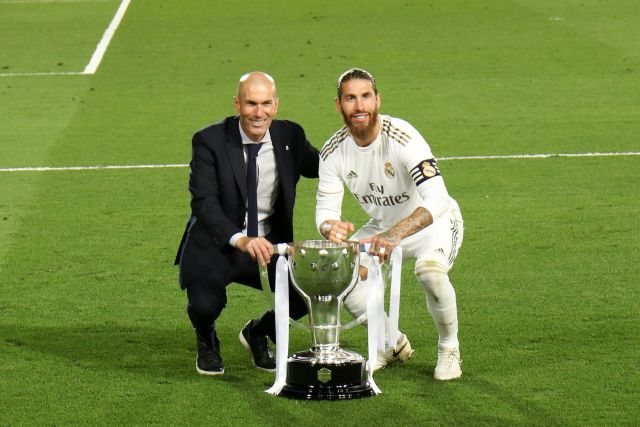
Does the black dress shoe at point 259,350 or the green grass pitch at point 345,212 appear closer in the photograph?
the green grass pitch at point 345,212

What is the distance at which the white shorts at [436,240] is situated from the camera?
23.4 ft

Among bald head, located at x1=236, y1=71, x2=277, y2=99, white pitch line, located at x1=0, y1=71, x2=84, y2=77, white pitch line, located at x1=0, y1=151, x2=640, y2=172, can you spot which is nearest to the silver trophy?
bald head, located at x1=236, y1=71, x2=277, y2=99

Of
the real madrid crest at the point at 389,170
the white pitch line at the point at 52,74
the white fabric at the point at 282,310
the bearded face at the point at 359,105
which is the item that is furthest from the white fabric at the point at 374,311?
the white pitch line at the point at 52,74

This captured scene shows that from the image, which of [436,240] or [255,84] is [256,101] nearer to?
[255,84]

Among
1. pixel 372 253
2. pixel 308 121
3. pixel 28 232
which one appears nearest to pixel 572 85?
pixel 308 121

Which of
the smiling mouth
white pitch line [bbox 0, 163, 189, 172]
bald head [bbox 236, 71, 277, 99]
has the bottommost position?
white pitch line [bbox 0, 163, 189, 172]

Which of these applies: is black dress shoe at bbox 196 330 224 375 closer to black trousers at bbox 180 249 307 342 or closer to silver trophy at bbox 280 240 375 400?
black trousers at bbox 180 249 307 342

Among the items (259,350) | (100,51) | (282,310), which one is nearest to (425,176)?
(282,310)

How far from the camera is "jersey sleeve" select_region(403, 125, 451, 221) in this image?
6938mm

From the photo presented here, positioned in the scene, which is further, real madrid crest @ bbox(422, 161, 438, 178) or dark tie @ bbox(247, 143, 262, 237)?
dark tie @ bbox(247, 143, 262, 237)

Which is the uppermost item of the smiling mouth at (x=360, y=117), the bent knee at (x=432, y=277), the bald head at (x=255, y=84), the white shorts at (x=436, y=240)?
the bald head at (x=255, y=84)

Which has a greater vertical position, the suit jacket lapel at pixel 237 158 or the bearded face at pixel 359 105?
the bearded face at pixel 359 105

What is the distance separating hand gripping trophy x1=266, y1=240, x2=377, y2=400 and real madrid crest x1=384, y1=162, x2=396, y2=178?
66cm

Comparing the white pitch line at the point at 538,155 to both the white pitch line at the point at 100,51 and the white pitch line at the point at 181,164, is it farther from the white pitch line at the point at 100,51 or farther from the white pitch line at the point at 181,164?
the white pitch line at the point at 100,51
